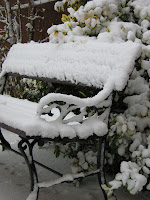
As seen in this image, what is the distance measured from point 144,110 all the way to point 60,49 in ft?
3.24

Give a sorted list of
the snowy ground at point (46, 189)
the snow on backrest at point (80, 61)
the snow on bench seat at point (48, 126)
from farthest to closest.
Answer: the snowy ground at point (46, 189) < the snow on backrest at point (80, 61) < the snow on bench seat at point (48, 126)

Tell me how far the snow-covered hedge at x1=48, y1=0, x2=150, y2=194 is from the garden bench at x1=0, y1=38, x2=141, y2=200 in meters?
0.15

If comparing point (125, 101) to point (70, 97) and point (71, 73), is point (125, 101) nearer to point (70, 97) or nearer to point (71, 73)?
point (71, 73)

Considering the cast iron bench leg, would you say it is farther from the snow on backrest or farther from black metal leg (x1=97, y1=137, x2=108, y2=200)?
the snow on backrest

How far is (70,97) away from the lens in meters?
1.55

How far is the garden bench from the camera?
1.54 metres

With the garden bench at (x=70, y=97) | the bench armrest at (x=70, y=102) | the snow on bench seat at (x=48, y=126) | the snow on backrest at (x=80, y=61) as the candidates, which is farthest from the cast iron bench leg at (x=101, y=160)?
the snow on backrest at (x=80, y=61)

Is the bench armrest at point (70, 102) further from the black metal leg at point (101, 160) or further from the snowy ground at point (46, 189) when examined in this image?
the snowy ground at point (46, 189)

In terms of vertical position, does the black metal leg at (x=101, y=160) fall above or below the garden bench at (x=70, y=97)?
below

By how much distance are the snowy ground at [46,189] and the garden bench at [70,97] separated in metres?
0.22

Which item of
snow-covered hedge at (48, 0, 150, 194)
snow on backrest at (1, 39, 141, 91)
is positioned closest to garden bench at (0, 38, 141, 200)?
snow on backrest at (1, 39, 141, 91)

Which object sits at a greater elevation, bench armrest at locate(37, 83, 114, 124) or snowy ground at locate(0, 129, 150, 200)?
bench armrest at locate(37, 83, 114, 124)

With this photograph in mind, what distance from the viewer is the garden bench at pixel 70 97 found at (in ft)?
5.05

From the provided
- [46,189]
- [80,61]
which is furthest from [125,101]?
[46,189]
